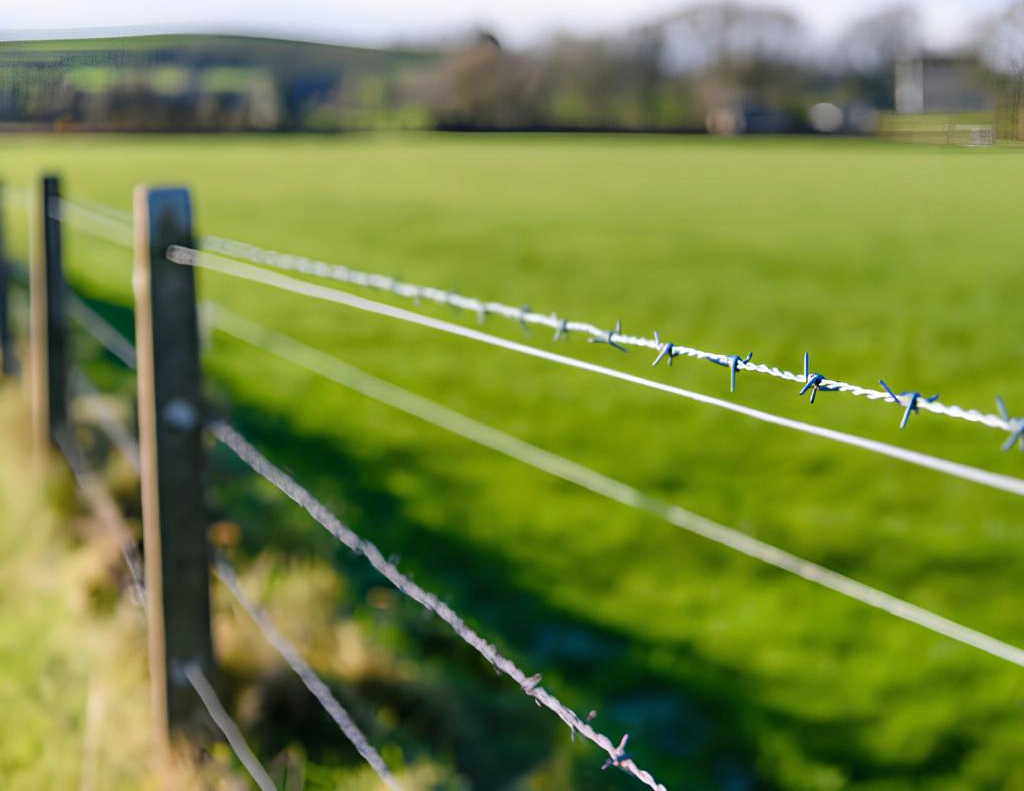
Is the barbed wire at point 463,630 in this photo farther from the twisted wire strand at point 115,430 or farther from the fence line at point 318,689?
the twisted wire strand at point 115,430

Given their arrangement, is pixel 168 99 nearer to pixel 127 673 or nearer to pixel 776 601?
pixel 127 673

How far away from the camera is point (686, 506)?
4137 mm

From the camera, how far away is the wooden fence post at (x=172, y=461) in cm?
210

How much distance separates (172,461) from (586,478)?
2.21 meters

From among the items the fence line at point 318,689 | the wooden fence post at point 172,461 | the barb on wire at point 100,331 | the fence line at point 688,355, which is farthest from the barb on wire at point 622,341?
the barb on wire at point 100,331

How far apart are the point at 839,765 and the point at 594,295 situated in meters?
7.48

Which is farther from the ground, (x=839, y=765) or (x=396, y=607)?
(x=396, y=607)

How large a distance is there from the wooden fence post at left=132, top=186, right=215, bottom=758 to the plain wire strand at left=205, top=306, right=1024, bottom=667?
1.05 metres

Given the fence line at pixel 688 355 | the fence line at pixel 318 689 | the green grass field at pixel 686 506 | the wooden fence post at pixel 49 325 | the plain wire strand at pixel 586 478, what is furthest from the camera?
the wooden fence post at pixel 49 325

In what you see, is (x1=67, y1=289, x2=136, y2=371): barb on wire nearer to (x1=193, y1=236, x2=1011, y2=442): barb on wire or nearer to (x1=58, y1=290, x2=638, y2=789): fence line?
(x1=58, y1=290, x2=638, y2=789): fence line

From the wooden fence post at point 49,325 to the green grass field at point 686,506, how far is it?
0.63m

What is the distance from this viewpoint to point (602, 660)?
9.82 ft

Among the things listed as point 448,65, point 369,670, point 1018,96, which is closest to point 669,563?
point 369,670

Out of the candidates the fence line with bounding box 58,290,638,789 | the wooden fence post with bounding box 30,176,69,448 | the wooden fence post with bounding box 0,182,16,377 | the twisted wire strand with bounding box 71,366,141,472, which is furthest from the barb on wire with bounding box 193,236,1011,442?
the wooden fence post with bounding box 0,182,16,377
